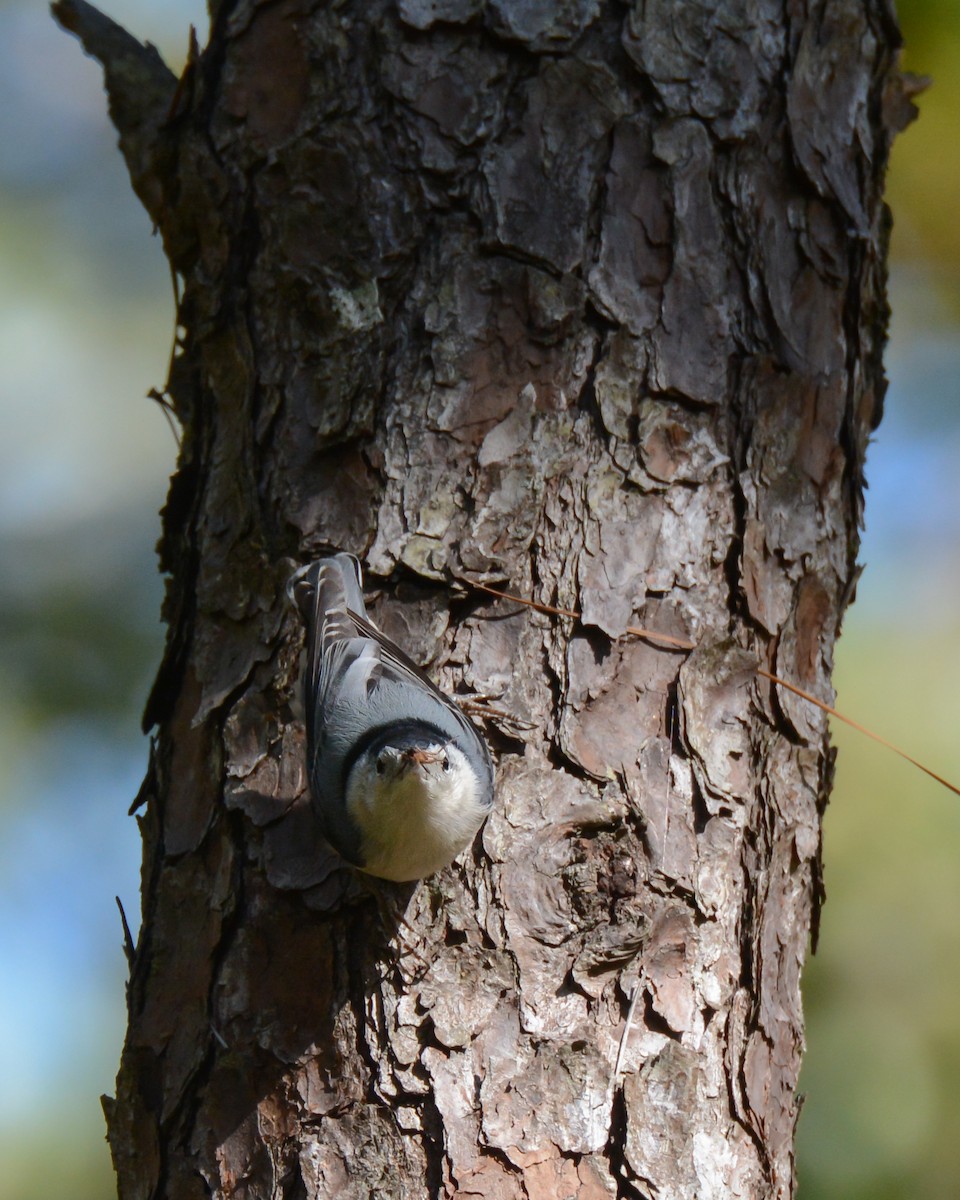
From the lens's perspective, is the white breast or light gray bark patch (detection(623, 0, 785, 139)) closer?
the white breast

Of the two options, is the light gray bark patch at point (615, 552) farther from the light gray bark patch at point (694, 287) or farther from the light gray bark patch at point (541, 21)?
the light gray bark patch at point (541, 21)

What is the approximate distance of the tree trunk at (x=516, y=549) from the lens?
160 cm

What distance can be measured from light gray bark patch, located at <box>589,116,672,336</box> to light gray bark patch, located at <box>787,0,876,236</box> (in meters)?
0.27

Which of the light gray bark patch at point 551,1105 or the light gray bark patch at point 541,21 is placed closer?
the light gray bark patch at point 551,1105

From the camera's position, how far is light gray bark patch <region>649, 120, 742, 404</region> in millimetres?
1812

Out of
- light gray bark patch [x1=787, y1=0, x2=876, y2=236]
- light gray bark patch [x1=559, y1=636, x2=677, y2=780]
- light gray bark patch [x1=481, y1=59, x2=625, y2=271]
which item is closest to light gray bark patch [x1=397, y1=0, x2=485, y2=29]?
light gray bark patch [x1=481, y1=59, x2=625, y2=271]

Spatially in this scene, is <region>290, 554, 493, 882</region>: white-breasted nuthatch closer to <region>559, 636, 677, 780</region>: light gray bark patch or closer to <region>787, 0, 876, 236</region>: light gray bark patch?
<region>559, 636, 677, 780</region>: light gray bark patch

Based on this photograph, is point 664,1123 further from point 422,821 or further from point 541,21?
point 541,21

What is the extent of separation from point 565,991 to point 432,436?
0.84 metres

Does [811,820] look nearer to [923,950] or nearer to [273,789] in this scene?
[273,789]

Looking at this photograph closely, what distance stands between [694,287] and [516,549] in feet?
1.66

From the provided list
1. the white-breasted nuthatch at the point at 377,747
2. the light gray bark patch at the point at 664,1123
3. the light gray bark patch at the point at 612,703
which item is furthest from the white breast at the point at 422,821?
the light gray bark patch at the point at 664,1123

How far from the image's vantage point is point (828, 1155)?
2600 mm

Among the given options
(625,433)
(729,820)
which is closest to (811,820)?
Answer: (729,820)
